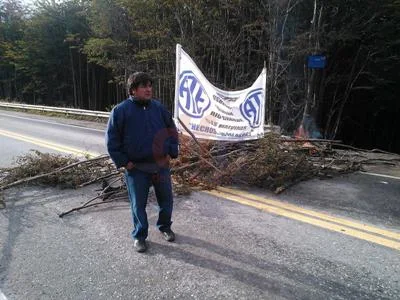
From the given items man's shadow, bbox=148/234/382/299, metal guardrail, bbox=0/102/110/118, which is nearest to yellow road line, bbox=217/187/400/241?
man's shadow, bbox=148/234/382/299

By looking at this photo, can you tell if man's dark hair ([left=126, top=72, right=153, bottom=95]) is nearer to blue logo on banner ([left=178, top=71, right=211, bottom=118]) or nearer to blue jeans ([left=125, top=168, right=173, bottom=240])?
blue jeans ([left=125, top=168, right=173, bottom=240])

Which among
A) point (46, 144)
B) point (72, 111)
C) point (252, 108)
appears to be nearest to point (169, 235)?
point (252, 108)

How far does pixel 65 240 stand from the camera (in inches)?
151

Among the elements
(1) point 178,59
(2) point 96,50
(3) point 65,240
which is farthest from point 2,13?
(3) point 65,240

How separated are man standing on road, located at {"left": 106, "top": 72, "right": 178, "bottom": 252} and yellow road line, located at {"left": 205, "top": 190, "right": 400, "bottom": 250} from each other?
4.66 feet

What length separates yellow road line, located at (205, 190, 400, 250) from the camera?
12.1 ft

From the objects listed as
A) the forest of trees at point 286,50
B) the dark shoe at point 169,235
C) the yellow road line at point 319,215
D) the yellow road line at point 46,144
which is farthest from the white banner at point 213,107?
the forest of trees at point 286,50

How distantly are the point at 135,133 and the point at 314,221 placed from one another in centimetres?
222

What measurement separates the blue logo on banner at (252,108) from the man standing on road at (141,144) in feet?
10.8

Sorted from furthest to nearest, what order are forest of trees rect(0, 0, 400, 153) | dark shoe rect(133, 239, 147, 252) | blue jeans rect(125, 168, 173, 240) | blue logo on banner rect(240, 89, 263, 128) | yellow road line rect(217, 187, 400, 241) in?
forest of trees rect(0, 0, 400, 153), blue logo on banner rect(240, 89, 263, 128), yellow road line rect(217, 187, 400, 241), blue jeans rect(125, 168, 173, 240), dark shoe rect(133, 239, 147, 252)

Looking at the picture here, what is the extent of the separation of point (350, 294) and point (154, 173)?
200 cm

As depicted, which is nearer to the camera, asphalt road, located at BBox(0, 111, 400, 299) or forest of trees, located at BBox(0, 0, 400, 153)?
asphalt road, located at BBox(0, 111, 400, 299)

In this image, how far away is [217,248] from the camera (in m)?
3.57

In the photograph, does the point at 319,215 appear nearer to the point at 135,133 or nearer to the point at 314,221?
the point at 314,221
